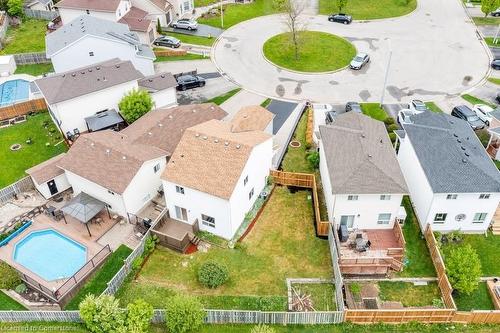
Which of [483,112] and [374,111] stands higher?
[483,112]

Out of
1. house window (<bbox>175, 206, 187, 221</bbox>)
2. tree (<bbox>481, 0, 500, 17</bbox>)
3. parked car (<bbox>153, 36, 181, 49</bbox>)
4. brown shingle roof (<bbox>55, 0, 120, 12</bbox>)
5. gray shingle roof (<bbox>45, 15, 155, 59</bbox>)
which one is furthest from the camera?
tree (<bbox>481, 0, 500, 17</bbox>)

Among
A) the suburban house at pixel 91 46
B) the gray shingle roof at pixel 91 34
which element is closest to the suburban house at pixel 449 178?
the suburban house at pixel 91 46

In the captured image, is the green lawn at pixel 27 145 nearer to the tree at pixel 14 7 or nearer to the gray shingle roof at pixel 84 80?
the gray shingle roof at pixel 84 80

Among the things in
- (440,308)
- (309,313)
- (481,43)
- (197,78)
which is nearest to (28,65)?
(197,78)

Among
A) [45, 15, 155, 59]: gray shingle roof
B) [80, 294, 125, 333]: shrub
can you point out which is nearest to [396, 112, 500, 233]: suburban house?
[80, 294, 125, 333]: shrub

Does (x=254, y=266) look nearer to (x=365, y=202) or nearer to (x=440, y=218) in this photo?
(x=365, y=202)

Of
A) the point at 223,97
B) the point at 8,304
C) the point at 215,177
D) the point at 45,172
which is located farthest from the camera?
→ the point at 223,97

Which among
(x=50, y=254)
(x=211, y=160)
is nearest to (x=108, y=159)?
(x=50, y=254)

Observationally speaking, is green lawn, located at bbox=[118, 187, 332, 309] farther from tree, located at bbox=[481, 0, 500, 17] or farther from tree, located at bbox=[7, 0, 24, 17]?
tree, located at bbox=[7, 0, 24, 17]
